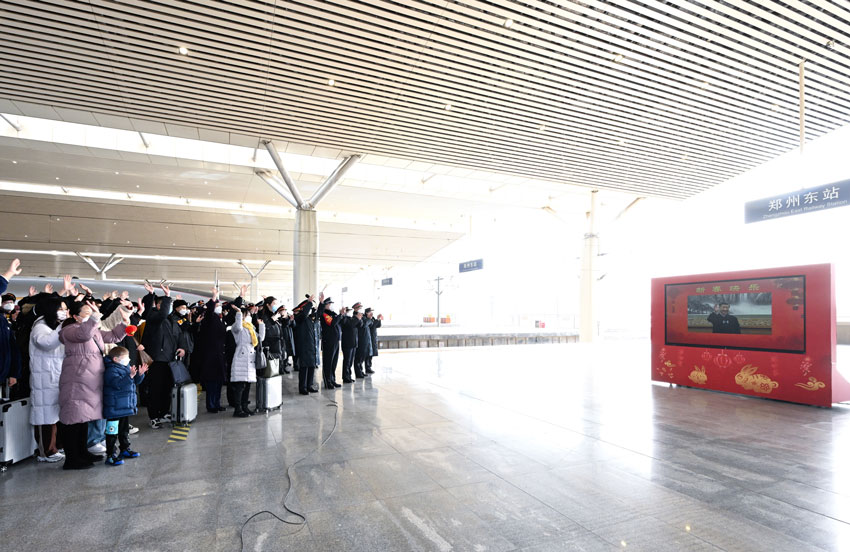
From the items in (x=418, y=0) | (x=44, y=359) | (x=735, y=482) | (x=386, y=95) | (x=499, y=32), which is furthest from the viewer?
(x=386, y=95)

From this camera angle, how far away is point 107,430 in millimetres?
4473

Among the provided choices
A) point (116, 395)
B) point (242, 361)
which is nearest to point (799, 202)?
point (242, 361)

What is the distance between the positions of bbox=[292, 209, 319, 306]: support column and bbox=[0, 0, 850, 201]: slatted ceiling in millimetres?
3725

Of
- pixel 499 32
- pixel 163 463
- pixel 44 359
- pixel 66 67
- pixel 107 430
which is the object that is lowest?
pixel 163 463

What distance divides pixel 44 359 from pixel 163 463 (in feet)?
4.79

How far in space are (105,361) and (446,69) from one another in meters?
7.41

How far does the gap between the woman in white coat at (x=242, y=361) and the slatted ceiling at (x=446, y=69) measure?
4.82 m

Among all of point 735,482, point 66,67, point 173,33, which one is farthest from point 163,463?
point 66,67

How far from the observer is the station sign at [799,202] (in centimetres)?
1036

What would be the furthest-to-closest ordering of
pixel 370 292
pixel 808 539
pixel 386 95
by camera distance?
pixel 370 292 → pixel 386 95 → pixel 808 539

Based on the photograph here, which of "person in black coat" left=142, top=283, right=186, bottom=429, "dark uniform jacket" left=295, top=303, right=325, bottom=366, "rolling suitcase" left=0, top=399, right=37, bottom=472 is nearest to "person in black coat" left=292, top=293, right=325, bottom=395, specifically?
"dark uniform jacket" left=295, top=303, right=325, bottom=366

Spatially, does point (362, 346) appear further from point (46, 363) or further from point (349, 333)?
point (46, 363)

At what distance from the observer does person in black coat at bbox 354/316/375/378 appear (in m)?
10.6

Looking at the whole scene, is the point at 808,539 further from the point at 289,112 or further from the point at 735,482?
the point at 289,112
